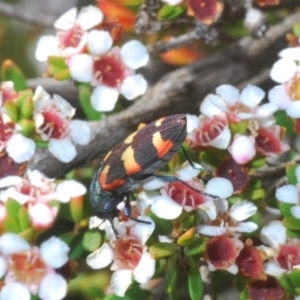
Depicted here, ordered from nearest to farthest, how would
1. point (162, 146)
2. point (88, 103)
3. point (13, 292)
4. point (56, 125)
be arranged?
1. point (13, 292)
2. point (162, 146)
3. point (56, 125)
4. point (88, 103)

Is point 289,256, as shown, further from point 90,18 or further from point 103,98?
point 90,18

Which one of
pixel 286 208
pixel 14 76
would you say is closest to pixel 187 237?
pixel 286 208

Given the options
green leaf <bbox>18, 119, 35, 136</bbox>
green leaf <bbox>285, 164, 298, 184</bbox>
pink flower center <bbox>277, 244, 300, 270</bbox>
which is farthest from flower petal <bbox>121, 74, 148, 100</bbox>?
pink flower center <bbox>277, 244, 300, 270</bbox>

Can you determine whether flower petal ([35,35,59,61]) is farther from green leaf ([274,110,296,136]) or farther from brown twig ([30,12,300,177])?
green leaf ([274,110,296,136])

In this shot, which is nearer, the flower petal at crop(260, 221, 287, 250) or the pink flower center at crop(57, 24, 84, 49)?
the flower petal at crop(260, 221, 287, 250)

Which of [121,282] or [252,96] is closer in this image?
[121,282]

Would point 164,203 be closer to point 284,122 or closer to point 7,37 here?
point 284,122

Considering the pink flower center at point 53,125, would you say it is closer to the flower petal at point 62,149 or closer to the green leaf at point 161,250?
the flower petal at point 62,149
